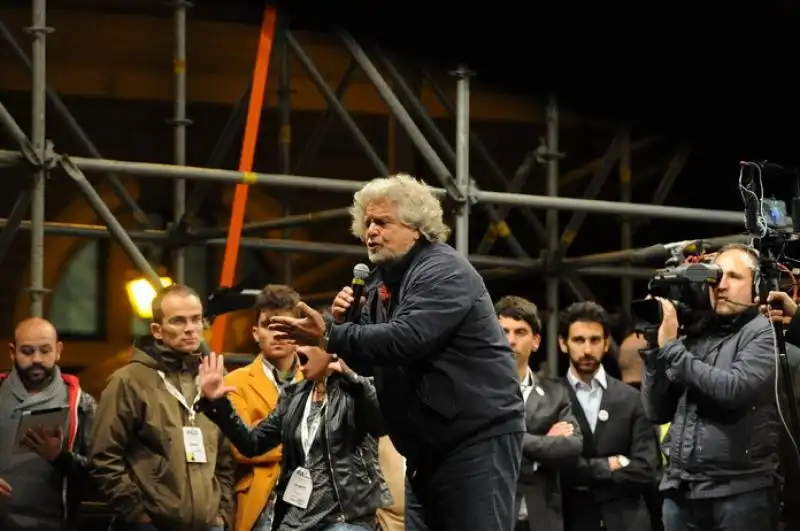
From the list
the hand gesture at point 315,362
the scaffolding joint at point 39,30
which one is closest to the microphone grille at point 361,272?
the hand gesture at point 315,362

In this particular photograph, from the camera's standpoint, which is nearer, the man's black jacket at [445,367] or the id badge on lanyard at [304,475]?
the man's black jacket at [445,367]

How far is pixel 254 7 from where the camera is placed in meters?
0.88

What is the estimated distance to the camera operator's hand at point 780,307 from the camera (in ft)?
15.3

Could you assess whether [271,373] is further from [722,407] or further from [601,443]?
[722,407]

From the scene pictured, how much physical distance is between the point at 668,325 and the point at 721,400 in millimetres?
371

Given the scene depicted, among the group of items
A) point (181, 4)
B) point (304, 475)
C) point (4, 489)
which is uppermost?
point (181, 4)

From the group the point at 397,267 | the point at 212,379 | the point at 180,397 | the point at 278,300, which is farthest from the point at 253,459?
the point at 397,267

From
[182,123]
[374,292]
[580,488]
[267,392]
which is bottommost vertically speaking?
[580,488]

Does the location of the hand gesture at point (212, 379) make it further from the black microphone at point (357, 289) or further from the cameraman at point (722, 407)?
the cameraman at point (722, 407)

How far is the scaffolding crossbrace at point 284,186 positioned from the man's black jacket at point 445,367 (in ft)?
5.45

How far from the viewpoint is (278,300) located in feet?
19.9

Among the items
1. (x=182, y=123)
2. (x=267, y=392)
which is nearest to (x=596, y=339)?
(x=267, y=392)

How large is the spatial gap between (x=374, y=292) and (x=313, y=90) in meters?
5.46

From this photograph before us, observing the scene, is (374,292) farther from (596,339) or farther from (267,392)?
(596,339)
